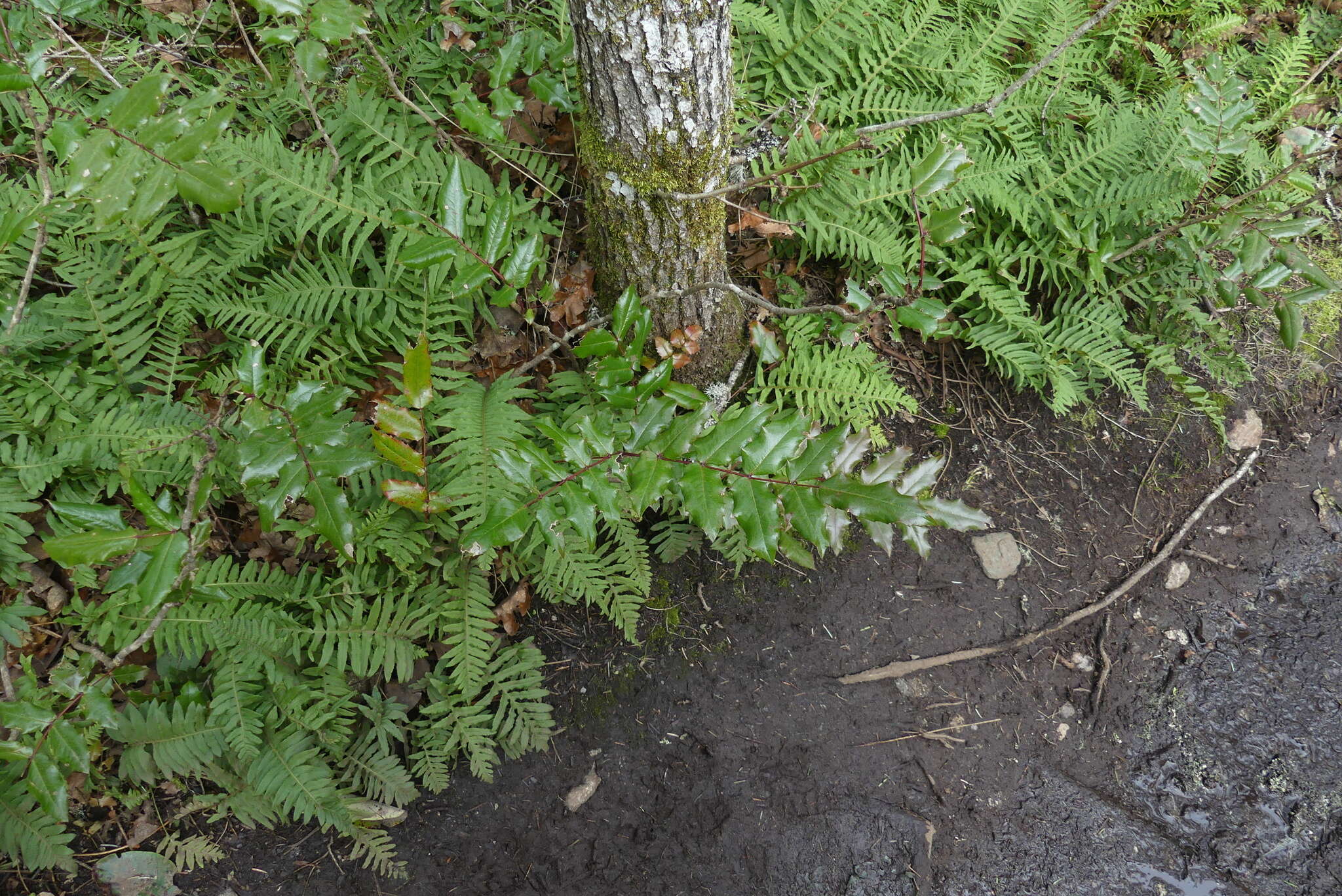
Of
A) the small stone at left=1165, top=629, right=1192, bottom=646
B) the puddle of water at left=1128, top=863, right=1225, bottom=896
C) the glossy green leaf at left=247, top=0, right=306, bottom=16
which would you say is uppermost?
the glossy green leaf at left=247, top=0, right=306, bottom=16

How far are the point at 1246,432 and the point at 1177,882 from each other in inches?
73.2

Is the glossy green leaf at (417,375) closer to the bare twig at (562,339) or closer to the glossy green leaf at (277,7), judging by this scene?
the bare twig at (562,339)

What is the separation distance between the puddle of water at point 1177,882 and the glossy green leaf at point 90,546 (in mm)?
3177

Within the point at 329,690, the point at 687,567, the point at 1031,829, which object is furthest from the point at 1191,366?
the point at 329,690

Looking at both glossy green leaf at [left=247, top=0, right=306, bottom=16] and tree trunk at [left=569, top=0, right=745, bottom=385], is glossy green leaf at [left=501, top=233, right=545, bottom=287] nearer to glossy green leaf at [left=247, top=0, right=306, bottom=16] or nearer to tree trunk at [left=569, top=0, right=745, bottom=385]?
tree trunk at [left=569, top=0, right=745, bottom=385]

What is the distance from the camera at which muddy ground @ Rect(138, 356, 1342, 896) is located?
2.53 m

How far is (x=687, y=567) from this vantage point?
284cm

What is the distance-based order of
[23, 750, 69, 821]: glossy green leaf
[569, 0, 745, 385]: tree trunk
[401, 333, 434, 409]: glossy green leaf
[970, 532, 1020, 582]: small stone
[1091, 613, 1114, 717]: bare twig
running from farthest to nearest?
1. [970, 532, 1020, 582]: small stone
2. [1091, 613, 1114, 717]: bare twig
3. [401, 333, 434, 409]: glossy green leaf
4. [569, 0, 745, 385]: tree trunk
5. [23, 750, 69, 821]: glossy green leaf

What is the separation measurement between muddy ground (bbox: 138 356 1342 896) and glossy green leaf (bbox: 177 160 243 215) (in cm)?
171

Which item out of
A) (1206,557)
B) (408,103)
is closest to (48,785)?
(408,103)

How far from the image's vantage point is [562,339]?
102 inches

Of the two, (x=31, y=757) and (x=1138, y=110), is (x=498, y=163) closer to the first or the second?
(x=31, y=757)

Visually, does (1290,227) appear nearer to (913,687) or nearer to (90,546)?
(913,687)

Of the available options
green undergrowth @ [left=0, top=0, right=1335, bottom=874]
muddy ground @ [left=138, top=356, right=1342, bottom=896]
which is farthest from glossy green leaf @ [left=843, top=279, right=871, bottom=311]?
muddy ground @ [left=138, top=356, right=1342, bottom=896]
